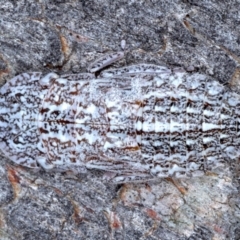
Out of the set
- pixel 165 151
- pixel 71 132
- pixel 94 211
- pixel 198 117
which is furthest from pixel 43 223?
pixel 198 117

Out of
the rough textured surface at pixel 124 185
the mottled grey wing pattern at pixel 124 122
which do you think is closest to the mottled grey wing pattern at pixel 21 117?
the mottled grey wing pattern at pixel 124 122

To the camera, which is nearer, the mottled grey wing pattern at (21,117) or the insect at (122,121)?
the insect at (122,121)

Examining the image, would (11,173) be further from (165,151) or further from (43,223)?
(165,151)

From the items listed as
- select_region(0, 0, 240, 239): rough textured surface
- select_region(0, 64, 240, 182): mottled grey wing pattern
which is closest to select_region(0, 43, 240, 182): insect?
select_region(0, 64, 240, 182): mottled grey wing pattern

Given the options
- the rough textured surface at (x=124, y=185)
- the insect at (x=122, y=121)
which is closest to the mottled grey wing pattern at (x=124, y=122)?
the insect at (x=122, y=121)

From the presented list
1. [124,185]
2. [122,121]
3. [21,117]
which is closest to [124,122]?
[122,121]

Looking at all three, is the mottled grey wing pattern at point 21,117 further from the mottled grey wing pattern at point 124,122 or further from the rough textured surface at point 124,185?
the rough textured surface at point 124,185
